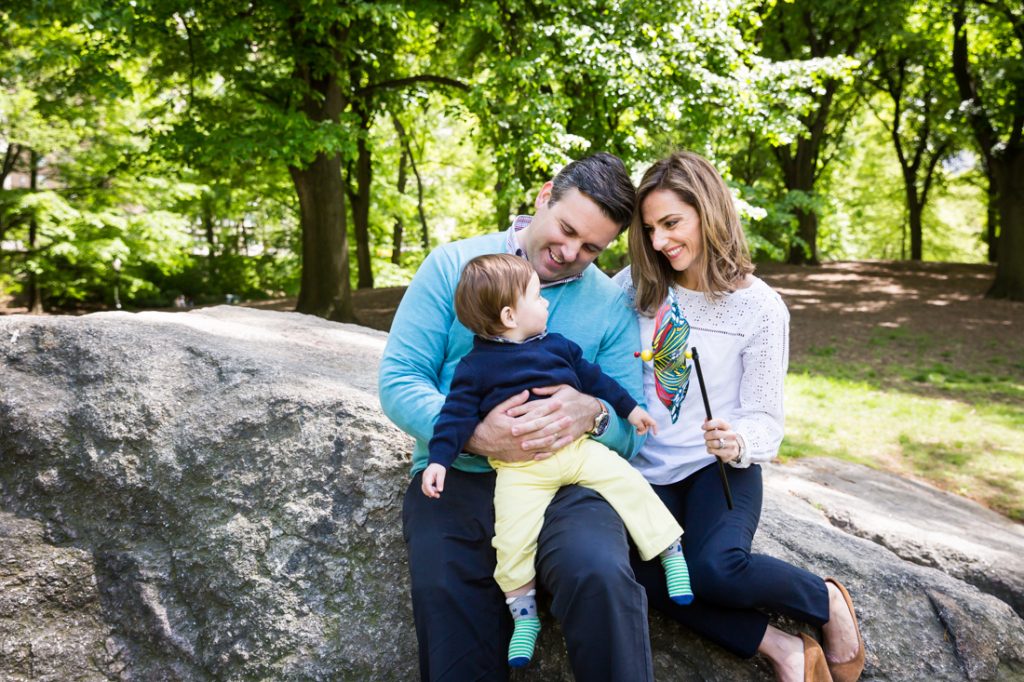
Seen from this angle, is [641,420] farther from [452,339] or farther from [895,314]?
[895,314]

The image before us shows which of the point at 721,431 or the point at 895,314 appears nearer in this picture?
the point at 721,431

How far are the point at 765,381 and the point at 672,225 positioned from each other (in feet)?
2.24

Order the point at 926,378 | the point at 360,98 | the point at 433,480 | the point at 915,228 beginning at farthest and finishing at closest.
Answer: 1. the point at 915,228
2. the point at 360,98
3. the point at 926,378
4. the point at 433,480

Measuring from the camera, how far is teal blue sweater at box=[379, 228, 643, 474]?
265 cm

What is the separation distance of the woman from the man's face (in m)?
0.24

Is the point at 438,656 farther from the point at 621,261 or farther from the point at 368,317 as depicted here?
the point at 621,261

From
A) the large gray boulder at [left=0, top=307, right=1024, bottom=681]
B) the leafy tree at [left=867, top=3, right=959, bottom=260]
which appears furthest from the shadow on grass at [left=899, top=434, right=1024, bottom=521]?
the leafy tree at [left=867, top=3, right=959, bottom=260]

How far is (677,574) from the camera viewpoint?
8.18 ft

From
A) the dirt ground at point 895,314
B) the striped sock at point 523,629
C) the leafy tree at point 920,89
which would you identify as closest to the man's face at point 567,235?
the striped sock at point 523,629

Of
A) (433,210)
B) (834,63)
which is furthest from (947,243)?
(834,63)

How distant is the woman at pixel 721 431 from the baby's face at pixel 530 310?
1.98ft

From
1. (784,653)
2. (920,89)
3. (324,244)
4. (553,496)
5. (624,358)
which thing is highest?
(920,89)

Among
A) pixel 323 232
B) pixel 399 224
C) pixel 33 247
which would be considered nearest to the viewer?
pixel 323 232

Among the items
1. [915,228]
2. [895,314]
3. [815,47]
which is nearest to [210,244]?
[815,47]
